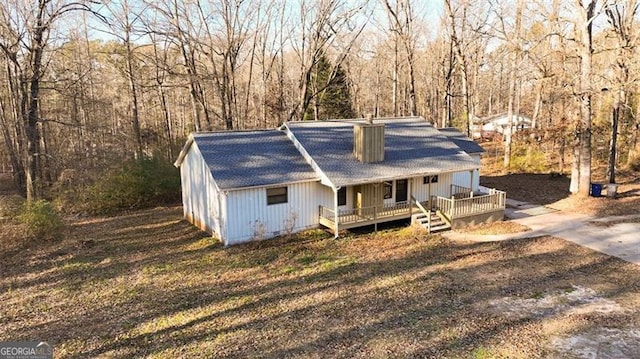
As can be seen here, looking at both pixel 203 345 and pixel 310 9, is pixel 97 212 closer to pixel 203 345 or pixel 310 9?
pixel 203 345

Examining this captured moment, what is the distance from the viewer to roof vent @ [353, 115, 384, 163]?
16.1 metres

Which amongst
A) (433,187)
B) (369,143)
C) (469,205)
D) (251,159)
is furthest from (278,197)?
(469,205)

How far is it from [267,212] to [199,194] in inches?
136

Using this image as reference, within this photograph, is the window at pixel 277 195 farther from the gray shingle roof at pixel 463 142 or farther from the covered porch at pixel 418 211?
the gray shingle roof at pixel 463 142

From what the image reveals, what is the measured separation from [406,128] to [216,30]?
50.0ft

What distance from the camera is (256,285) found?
1107 cm

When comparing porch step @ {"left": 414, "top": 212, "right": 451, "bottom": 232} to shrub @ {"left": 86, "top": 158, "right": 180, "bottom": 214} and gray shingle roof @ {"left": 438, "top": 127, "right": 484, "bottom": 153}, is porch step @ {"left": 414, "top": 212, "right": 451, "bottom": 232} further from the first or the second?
shrub @ {"left": 86, "top": 158, "right": 180, "bottom": 214}

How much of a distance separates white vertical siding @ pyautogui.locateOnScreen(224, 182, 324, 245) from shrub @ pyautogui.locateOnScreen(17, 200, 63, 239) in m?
6.82

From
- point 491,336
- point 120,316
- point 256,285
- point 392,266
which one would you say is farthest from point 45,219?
point 491,336

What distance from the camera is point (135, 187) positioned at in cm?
2052

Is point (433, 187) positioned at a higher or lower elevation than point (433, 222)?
higher

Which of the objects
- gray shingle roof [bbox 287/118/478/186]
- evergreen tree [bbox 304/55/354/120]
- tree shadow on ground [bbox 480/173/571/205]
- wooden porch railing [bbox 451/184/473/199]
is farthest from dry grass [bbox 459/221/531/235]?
evergreen tree [bbox 304/55/354/120]

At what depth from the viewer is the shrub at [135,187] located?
64.8 feet

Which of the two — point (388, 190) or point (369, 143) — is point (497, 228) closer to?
point (388, 190)
